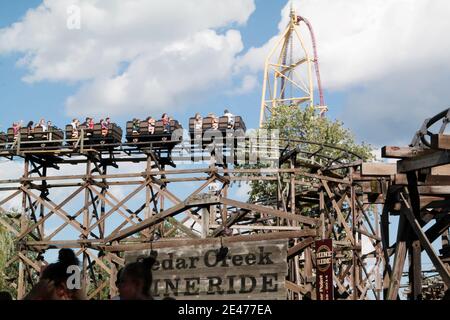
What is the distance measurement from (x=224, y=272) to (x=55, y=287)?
161 inches

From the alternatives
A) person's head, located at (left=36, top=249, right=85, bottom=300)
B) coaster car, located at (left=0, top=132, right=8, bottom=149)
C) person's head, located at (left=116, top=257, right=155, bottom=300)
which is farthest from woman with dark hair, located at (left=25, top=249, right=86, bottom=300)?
coaster car, located at (left=0, top=132, right=8, bottom=149)

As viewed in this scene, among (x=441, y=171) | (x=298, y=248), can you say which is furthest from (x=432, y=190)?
(x=298, y=248)

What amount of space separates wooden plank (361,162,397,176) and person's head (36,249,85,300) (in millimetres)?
5163

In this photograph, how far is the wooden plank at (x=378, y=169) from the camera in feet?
28.8

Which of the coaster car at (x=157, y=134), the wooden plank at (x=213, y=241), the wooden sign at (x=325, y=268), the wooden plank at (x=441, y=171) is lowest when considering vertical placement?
the wooden sign at (x=325, y=268)

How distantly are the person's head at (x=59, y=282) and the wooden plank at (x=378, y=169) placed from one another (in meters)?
5.16

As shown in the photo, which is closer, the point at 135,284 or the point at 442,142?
the point at 135,284

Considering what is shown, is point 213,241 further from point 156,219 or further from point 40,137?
point 40,137

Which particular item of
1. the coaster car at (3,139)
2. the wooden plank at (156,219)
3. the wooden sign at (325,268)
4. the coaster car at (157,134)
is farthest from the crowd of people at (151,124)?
the wooden sign at (325,268)

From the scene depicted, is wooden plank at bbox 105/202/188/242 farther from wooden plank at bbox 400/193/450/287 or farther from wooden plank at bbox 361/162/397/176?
wooden plank at bbox 400/193/450/287

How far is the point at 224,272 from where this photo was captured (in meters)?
8.16

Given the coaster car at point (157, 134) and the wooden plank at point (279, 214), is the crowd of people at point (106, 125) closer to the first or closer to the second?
the coaster car at point (157, 134)

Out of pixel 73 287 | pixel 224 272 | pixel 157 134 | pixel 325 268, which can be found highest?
pixel 157 134

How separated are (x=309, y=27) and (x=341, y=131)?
53.9 feet
